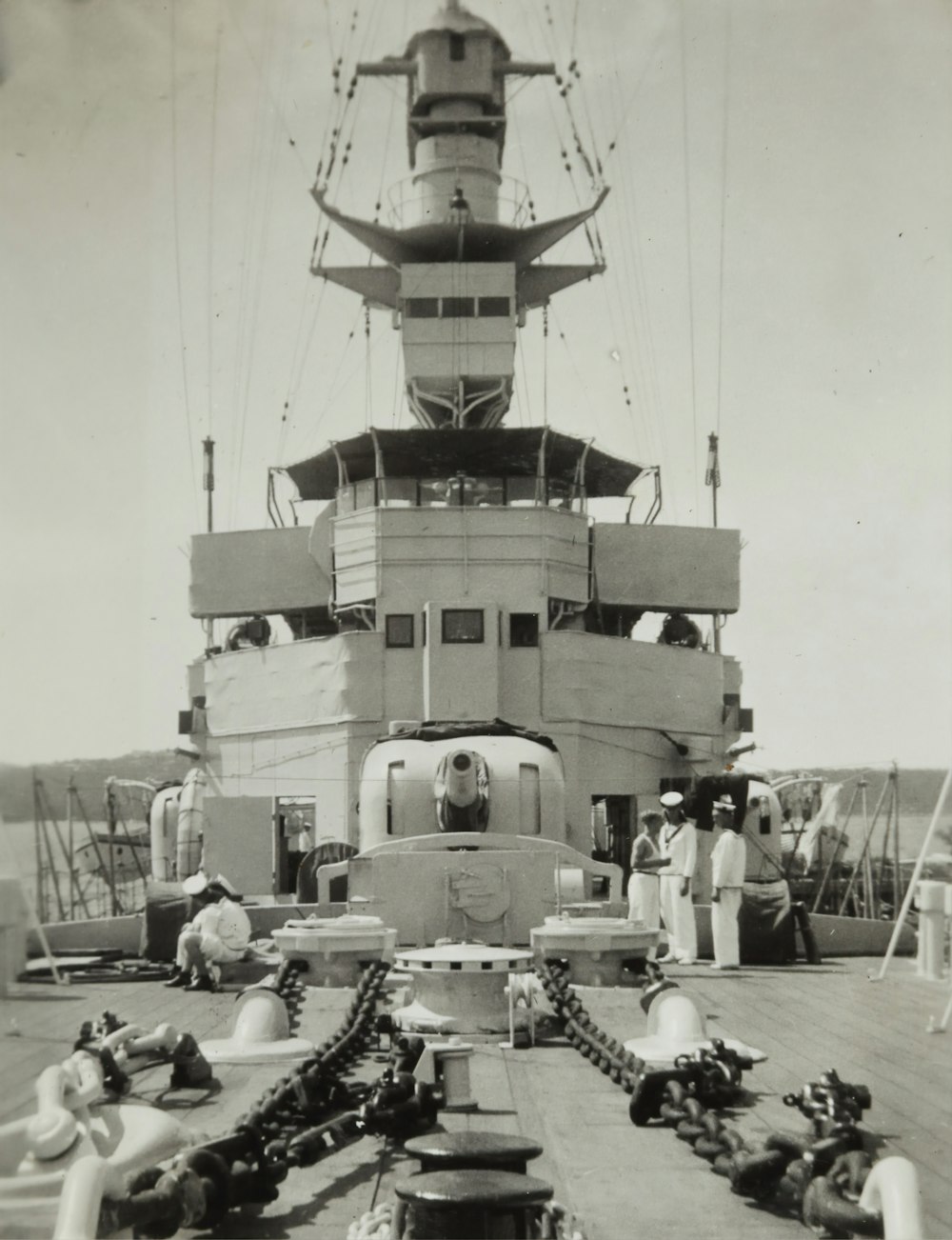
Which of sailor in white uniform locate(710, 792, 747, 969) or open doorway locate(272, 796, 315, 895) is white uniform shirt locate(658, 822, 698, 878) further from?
open doorway locate(272, 796, 315, 895)

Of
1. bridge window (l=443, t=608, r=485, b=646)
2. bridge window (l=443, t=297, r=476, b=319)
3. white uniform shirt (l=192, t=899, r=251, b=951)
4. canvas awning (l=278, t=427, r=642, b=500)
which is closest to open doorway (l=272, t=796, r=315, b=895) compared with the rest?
bridge window (l=443, t=608, r=485, b=646)

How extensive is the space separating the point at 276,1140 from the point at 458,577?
1142 cm

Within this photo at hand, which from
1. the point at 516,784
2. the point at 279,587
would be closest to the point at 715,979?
the point at 516,784

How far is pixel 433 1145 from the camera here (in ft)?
9.46

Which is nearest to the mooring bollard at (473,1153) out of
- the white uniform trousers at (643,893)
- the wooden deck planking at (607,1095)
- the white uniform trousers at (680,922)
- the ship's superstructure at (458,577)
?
the wooden deck planking at (607,1095)

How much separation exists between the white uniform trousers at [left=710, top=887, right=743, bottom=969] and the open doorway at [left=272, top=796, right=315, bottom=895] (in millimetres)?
6739

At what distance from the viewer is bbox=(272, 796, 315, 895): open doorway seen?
16.0 meters

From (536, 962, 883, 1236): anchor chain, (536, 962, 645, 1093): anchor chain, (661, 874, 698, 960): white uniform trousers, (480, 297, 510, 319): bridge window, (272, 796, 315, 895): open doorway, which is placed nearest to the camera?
(536, 962, 883, 1236): anchor chain

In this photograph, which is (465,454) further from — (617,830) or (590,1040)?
(590,1040)

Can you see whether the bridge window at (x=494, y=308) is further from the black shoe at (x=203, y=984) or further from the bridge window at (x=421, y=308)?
the black shoe at (x=203, y=984)

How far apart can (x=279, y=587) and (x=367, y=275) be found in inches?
167

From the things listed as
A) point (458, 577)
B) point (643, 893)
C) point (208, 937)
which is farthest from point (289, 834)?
point (208, 937)

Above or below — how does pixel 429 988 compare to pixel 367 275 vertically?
below

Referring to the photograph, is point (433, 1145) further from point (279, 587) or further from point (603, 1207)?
point (279, 587)
